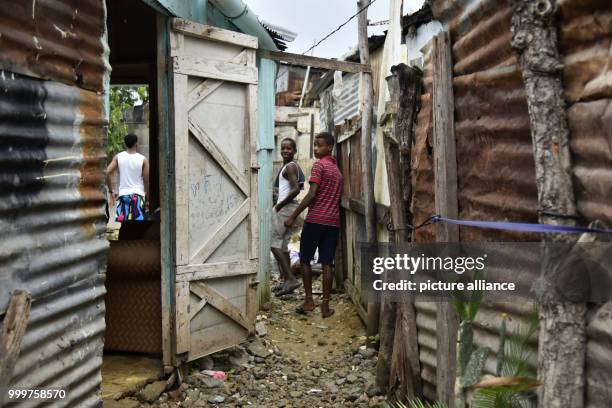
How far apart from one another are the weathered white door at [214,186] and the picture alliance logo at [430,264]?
134 cm

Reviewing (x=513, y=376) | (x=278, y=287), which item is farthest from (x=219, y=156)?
(x=278, y=287)

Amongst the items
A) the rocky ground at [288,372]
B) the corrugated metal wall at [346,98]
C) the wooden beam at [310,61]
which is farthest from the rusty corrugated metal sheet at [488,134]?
the corrugated metal wall at [346,98]

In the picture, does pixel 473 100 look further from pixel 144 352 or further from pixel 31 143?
pixel 144 352

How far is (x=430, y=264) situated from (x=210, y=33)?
8.41 feet

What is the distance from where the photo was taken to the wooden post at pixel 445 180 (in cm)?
324

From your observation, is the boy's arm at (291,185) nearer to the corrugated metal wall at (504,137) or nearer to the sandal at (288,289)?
the sandal at (288,289)

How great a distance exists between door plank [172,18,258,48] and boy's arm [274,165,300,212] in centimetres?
275

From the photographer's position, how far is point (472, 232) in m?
3.11

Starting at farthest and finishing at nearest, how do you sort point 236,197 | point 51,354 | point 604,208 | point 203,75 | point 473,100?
1. point 236,197
2. point 203,75
3. point 473,100
4. point 51,354
5. point 604,208

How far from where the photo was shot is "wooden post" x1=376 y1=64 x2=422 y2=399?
12.5 ft

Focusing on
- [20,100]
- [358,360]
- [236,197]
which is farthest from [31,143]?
[358,360]

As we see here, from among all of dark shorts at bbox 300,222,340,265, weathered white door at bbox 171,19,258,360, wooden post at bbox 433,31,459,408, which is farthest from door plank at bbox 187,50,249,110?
dark shorts at bbox 300,222,340,265

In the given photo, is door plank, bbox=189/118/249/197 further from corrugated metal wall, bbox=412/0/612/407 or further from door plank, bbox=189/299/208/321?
corrugated metal wall, bbox=412/0/612/407

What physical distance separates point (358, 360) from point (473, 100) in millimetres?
3170
